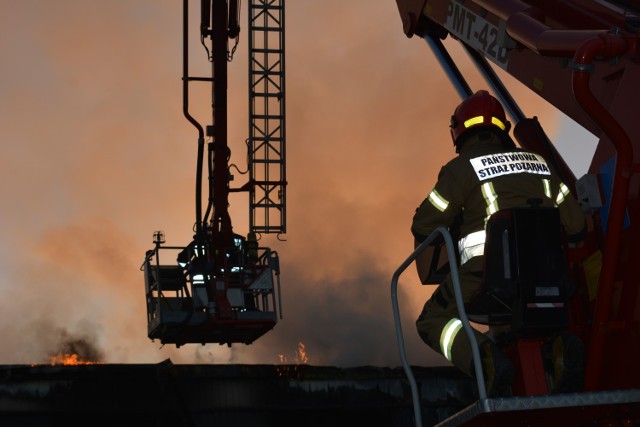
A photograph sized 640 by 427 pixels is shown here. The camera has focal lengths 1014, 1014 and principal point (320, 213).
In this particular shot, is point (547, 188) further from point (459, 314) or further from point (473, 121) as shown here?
point (459, 314)

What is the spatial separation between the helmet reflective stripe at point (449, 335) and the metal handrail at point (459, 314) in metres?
0.18

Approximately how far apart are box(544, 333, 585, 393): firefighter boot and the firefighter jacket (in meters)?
0.64

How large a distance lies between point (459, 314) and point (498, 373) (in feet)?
1.01

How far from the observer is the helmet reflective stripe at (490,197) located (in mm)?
4684

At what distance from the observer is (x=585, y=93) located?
4.13 m

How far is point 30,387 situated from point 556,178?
4777 millimetres

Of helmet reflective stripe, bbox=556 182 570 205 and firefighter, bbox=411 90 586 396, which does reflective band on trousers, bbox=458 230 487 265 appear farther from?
helmet reflective stripe, bbox=556 182 570 205

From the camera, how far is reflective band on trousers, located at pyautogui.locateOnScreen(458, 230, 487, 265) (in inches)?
183

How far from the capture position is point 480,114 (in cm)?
506

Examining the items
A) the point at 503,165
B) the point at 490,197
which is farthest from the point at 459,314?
the point at 503,165

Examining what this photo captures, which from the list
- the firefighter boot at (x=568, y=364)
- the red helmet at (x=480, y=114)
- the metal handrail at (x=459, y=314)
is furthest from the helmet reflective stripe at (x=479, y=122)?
the firefighter boot at (x=568, y=364)

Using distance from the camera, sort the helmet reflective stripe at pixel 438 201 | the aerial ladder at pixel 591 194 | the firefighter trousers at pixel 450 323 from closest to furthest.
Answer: the aerial ladder at pixel 591 194 → the firefighter trousers at pixel 450 323 → the helmet reflective stripe at pixel 438 201

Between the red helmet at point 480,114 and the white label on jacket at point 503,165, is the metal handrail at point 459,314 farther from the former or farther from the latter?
the red helmet at point 480,114

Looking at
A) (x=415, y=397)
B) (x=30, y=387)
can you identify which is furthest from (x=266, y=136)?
(x=415, y=397)
